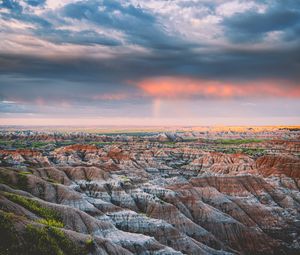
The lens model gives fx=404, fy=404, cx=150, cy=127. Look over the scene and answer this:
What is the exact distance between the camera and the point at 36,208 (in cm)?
5981

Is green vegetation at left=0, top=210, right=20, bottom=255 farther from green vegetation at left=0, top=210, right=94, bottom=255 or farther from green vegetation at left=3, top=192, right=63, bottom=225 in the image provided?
green vegetation at left=3, top=192, right=63, bottom=225

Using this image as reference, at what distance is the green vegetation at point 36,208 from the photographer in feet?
190

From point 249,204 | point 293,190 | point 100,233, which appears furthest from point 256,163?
point 100,233

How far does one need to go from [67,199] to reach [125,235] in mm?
22083

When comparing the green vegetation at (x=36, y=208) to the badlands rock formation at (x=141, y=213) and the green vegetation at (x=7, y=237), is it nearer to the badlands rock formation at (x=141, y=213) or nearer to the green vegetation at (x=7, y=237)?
the badlands rock formation at (x=141, y=213)

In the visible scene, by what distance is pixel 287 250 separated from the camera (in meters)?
94.7

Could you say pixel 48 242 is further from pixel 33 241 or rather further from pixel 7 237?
pixel 7 237

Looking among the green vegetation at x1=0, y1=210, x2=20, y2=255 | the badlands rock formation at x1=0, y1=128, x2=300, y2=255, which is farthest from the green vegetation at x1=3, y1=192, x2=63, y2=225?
the green vegetation at x1=0, y1=210, x2=20, y2=255

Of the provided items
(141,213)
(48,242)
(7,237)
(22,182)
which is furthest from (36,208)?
(141,213)

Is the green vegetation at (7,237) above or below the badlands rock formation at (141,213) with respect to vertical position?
above

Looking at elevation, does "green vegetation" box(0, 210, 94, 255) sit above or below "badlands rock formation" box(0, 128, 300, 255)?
above

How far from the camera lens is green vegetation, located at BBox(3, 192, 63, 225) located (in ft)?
190

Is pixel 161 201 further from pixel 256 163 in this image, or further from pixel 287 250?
pixel 256 163

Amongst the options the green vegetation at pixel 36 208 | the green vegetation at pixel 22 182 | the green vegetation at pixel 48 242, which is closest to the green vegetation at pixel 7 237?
the green vegetation at pixel 48 242
